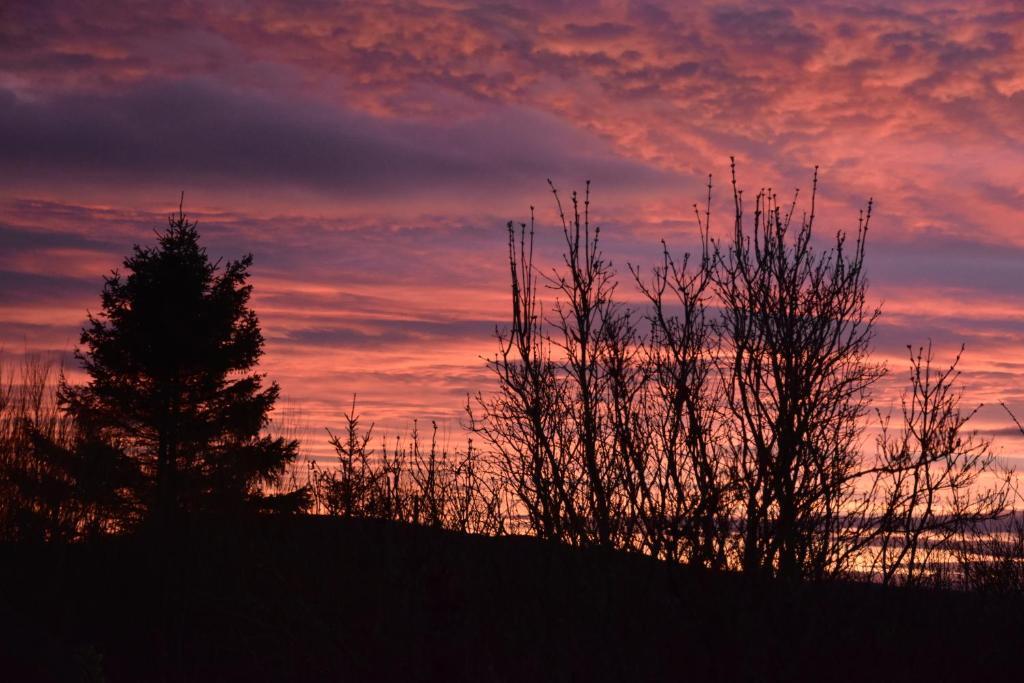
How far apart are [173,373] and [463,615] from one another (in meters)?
20.0

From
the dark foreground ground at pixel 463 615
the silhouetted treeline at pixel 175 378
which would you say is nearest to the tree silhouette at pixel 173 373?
the silhouetted treeline at pixel 175 378

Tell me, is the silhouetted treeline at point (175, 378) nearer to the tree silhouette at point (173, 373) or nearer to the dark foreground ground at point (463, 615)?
the tree silhouette at point (173, 373)

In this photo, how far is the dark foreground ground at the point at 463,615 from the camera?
27.3ft

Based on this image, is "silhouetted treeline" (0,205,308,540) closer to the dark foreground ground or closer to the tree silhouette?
Result: the tree silhouette

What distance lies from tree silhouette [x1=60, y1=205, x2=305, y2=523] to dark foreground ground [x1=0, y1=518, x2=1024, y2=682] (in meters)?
14.8

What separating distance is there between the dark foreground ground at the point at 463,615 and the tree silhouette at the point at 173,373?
14.8m

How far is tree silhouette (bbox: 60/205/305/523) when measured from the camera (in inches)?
1043

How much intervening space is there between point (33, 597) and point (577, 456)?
270 inches

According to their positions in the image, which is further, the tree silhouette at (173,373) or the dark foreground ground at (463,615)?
the tree silhouette at (173,373)

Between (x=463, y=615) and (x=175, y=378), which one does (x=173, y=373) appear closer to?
(x=175, y=378)

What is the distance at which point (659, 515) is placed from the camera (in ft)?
33.1

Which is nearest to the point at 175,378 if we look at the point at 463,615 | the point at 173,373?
the point at 173,373

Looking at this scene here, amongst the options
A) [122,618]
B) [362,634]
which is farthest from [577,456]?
[122,618]

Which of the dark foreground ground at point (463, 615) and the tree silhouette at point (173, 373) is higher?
the tree silhouette at point (173, 373)
